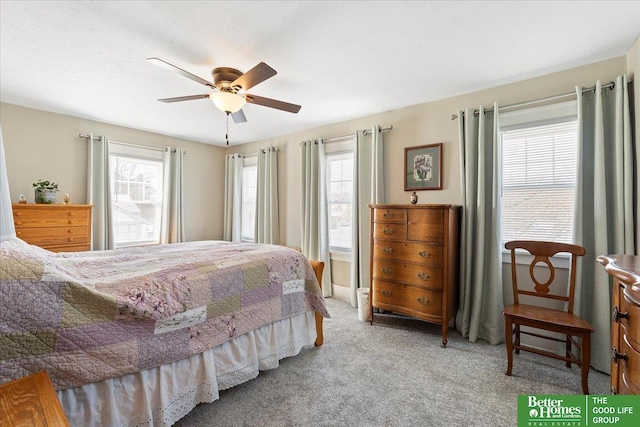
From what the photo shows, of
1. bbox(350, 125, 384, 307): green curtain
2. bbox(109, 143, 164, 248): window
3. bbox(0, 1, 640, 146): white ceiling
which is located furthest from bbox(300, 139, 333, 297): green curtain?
bbox(109, 143, 164, 248): window

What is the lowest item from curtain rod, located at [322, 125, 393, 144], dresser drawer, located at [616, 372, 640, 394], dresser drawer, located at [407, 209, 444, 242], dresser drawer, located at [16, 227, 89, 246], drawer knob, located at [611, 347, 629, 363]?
dresser drawer, located at [616, 372, 640, 394]

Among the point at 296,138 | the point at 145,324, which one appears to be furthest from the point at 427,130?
the point at 145,324

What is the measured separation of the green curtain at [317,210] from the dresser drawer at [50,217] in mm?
2835

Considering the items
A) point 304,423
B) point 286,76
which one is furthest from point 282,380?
point 286,76

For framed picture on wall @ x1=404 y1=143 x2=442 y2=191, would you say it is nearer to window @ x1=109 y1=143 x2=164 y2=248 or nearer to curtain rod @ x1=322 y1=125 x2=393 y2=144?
curtain rod @ x1=322 y1=125 x2=393 y2=144

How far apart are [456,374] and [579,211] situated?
1669 mm

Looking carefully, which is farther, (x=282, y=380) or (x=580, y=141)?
(x=580, y=141)

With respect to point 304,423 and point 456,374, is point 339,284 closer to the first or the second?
point 456,374

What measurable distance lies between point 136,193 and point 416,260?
429 cm

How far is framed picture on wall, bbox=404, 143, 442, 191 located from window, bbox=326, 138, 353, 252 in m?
0.85

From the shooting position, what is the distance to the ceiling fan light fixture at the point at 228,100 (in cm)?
238

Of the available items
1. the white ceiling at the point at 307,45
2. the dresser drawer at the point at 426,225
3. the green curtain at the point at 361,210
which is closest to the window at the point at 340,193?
the green curtain at the point at 361,210

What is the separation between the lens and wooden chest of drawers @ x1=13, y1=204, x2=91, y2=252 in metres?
3.12

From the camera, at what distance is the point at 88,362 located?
1.30 meters
